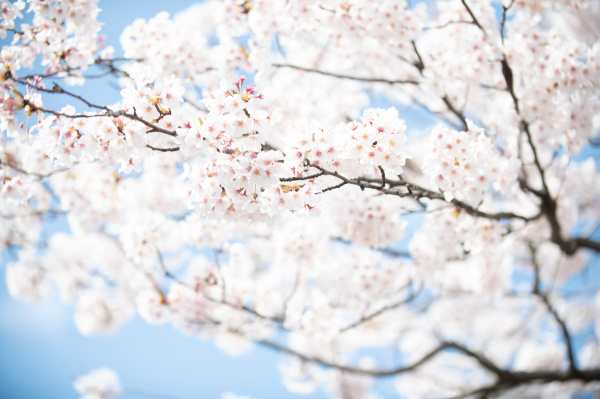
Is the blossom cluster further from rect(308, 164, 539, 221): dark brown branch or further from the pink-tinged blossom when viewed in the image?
the pink-tinged blossom

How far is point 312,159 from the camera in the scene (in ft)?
7.95

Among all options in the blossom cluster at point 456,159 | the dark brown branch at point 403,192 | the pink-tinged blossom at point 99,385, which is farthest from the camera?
the pink-tinged blossom at point 99,385

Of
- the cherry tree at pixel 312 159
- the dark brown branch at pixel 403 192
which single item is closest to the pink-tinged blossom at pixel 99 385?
the cherry tree at pixel 312 159

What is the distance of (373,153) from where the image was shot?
2.49 m

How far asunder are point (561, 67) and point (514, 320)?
8.83 meters

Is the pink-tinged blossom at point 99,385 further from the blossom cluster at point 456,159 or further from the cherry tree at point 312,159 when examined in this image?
the blossom cluster at point 456,159

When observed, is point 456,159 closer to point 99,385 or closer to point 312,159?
point 312,159

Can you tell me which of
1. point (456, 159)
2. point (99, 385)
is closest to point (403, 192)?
point (456, 159)

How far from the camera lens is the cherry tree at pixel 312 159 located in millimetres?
2492

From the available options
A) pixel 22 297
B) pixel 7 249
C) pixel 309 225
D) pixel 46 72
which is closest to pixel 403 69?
pixel 309 225

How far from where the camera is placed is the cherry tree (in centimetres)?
249

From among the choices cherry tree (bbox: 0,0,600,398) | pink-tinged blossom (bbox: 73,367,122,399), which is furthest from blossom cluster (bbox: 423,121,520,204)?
pink-tinged blossom (bbox: 73,367,122,399)

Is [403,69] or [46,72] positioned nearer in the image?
[46,72]

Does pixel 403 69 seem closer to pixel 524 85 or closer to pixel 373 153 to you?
pixel 524 85
